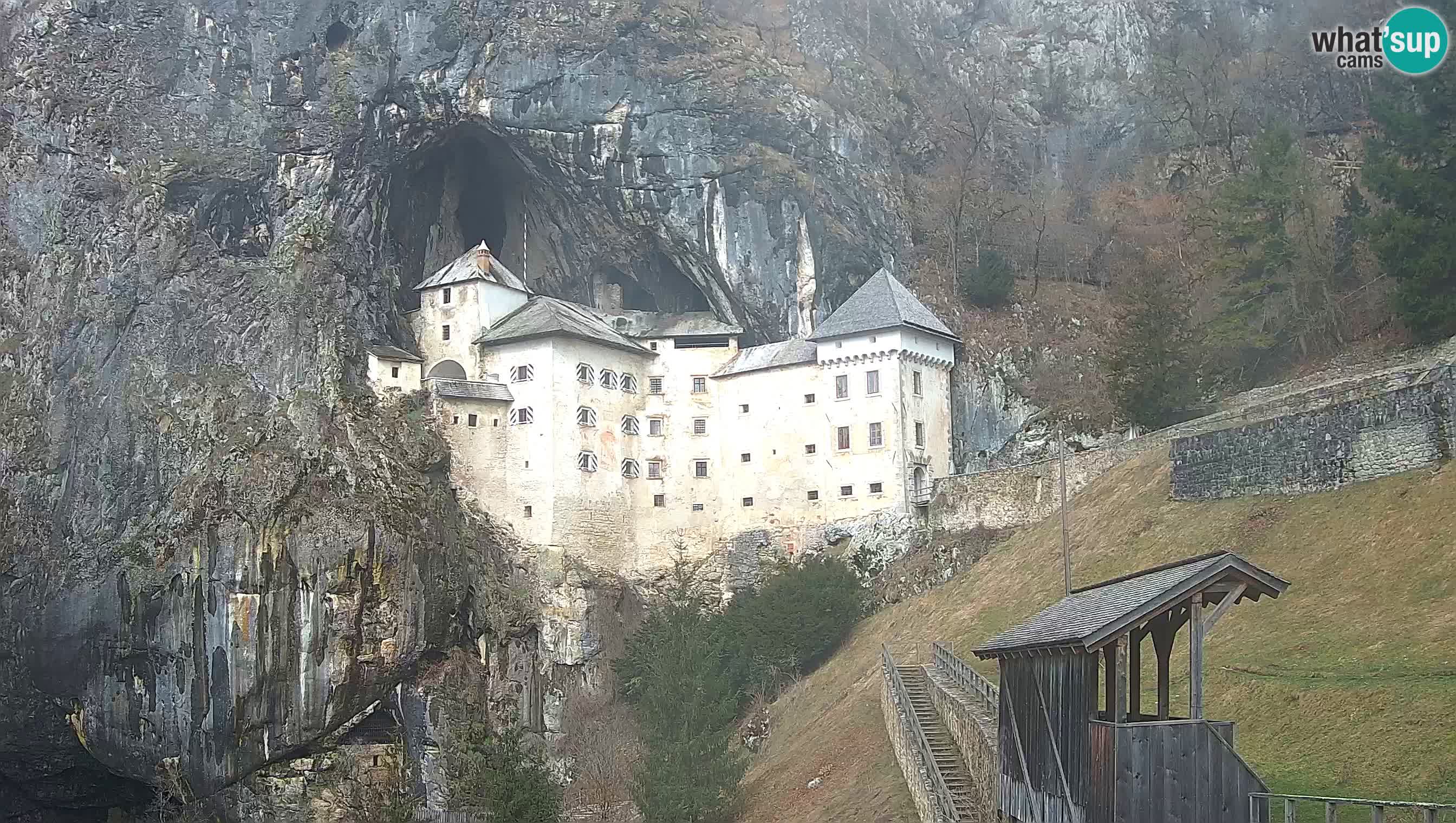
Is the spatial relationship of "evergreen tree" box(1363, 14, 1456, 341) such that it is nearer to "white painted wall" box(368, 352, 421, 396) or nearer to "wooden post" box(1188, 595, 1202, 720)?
"wooden post" box(1188, 595, 1202, 720)

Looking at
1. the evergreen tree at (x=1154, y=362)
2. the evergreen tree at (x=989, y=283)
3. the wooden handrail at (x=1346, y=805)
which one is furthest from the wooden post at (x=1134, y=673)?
the evergreen tree at (x=989, y=283)

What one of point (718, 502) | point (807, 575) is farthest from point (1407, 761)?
point (718, 502)

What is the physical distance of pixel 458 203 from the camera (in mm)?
60750

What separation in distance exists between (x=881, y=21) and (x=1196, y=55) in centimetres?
1559

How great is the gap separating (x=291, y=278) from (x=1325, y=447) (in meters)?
38.7

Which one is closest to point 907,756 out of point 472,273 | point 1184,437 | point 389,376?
point 1184,437

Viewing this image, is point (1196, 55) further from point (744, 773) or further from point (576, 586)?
point (744, 773)

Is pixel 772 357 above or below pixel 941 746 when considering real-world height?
above

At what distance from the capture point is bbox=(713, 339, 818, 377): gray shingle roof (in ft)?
169

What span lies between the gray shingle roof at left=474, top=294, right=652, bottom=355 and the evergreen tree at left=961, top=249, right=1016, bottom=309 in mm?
12622

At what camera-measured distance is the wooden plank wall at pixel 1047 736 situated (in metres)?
17.3

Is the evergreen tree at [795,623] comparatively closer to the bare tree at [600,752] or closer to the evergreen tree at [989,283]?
the bare tree at [600,752]

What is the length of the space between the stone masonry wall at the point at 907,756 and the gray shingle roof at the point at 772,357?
1950cm

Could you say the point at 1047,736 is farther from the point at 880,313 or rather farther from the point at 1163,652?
the point at 880,313
